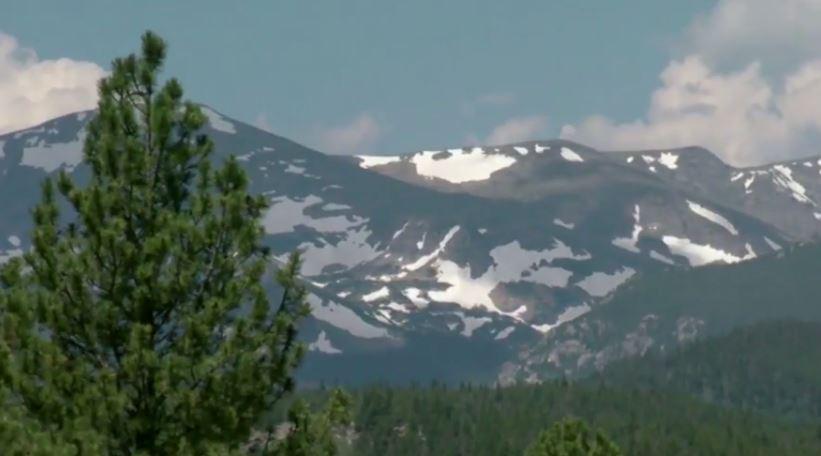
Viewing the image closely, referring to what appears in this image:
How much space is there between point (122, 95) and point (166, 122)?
1.34m

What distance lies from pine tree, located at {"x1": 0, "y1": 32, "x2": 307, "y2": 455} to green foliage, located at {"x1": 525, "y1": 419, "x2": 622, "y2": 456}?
46.5 m

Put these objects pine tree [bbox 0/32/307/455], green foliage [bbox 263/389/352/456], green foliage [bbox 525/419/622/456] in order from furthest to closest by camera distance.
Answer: green foliage [bbox 525/419/622/456], green foliage [bbox 263/389/352/456], pine tree [bbox 0/32/307/455]

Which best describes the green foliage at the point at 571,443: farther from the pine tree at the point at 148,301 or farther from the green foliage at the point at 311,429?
the pine tree at the point at 148,301

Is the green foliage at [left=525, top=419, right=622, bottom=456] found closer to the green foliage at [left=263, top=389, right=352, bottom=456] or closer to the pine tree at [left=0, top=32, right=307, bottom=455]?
the green foliage at [left=263, top=389, right=352, bottom=456]

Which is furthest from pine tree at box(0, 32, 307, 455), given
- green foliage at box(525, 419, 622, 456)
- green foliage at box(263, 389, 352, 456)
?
green foliage at box(525, 419, 622, 456)

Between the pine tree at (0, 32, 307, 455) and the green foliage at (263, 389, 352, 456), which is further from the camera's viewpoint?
the green foliage at (263, 389, 352, 456)

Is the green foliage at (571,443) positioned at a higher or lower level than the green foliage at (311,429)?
higher

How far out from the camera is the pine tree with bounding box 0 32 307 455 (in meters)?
27.4

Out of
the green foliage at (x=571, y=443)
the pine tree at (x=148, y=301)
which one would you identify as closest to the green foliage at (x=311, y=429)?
the pine tree at (x=148, y=301)

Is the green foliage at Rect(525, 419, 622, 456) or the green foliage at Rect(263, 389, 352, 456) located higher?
the green foliage at Rect(525, 419, 622, 456)

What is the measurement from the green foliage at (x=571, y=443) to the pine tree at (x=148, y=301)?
153 feet

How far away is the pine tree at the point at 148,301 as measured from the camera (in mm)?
27359

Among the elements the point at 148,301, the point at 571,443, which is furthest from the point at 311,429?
the point at 571,443

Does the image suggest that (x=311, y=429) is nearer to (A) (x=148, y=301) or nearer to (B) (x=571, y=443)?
(A) (x=148, y=301)
